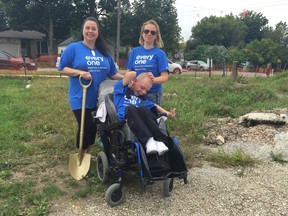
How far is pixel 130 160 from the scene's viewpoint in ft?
11.0

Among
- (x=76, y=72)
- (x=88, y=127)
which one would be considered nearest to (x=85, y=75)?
(x=76, y=72)

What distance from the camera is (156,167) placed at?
3191 millimetres

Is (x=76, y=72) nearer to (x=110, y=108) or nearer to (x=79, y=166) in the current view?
(x=110, y=108)

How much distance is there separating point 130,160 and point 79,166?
863 mm

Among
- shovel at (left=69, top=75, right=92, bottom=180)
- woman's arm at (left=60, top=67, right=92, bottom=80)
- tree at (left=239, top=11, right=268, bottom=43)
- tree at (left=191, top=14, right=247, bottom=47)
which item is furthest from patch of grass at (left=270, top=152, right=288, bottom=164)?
tree at (left=239, top=11, right=268, bottom=43)

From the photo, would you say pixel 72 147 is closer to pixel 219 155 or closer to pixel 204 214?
pixel 219 155

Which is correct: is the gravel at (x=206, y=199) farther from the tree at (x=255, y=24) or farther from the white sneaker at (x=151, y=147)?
the tree at (x=255, y=24)

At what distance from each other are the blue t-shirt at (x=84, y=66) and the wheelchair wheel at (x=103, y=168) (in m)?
0.64

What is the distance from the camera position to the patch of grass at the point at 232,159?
180 inches

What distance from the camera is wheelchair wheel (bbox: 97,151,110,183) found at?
3.57m

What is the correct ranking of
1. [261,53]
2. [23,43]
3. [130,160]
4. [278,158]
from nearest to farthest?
[130,160], [278,158], [23,43], [261,53]

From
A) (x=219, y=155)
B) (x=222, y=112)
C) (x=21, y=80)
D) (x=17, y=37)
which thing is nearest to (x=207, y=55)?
(x=17, y=37)

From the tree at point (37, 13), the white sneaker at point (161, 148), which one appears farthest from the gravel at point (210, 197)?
the tree at point (37, 13)

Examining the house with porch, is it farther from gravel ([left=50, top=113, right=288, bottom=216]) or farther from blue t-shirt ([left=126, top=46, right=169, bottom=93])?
gravel ([left=50, top=113, right=288, bottom=216])
